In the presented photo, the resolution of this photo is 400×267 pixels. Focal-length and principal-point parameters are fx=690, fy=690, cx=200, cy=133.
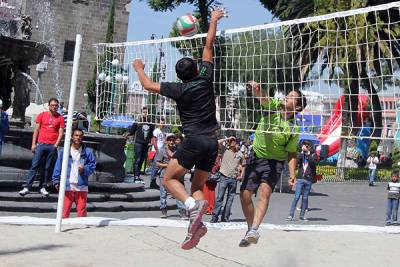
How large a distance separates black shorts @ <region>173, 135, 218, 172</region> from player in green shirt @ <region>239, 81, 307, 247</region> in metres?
0.94

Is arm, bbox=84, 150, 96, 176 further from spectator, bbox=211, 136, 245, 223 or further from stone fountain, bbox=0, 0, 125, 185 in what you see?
stone fountain, bbox=0, 0, 125, 185

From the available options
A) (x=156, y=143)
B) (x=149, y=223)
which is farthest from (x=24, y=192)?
(x=156, y=143)

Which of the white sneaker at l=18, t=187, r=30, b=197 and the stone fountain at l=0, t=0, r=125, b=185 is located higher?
the stone fountain at l=0, t=0, r=125, b=185

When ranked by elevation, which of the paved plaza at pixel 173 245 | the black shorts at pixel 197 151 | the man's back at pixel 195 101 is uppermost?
the man's back at pixel 195 101

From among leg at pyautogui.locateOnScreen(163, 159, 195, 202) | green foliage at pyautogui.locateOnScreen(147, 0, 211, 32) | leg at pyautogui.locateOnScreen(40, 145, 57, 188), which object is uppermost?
green foliage at pyautogui.locateOnScreen(147, 0, 211, 32)

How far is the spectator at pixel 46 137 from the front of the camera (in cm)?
1328

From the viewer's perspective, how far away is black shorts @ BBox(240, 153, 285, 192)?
8547 millimetres

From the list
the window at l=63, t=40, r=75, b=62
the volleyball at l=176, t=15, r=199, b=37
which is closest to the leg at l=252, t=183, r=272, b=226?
the volleyball at l=176, t=15, r=199, b=37

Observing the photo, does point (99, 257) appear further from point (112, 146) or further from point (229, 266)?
point (112, 146)

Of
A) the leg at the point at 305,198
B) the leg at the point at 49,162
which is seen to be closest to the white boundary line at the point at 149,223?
the leg at the point at 49,162

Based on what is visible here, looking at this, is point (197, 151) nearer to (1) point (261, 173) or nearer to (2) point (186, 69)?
(2) point (186, 69)

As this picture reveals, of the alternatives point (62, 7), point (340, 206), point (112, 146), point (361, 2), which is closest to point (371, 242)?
point (112, 146)

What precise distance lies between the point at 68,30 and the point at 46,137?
145 ft

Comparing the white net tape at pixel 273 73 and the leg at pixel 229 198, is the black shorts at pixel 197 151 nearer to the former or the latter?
the white net tape at pixel 273 73
